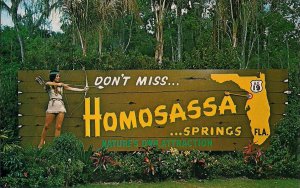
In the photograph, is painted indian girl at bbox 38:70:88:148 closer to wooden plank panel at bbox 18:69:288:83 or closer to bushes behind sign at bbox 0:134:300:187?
wooden plank panel at bbox 18:69:288:83

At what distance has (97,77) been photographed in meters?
11.1

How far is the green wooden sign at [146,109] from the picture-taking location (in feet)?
36.2

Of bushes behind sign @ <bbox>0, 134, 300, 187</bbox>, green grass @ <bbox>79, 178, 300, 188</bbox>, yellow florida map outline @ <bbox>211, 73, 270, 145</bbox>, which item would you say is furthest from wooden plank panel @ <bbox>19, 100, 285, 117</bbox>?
green grass @ <bbox>79, 178, 300, 188</bbox>

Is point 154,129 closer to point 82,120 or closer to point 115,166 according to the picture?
point 115,166

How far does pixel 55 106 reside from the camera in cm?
1105

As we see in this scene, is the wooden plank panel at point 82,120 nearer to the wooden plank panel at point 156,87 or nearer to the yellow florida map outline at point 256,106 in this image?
the yellow florida map outline at point 256,106

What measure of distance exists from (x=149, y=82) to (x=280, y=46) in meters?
16.2

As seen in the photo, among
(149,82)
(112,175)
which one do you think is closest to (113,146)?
(112,175)

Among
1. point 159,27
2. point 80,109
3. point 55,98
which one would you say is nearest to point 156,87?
point 80,109

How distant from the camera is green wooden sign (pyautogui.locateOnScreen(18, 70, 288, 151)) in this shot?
36.2 ft

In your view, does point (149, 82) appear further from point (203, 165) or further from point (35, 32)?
point (35, 32)

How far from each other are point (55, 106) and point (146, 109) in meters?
2.02

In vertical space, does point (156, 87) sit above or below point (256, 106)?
above

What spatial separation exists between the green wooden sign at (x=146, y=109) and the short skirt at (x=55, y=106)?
0.36 ft
